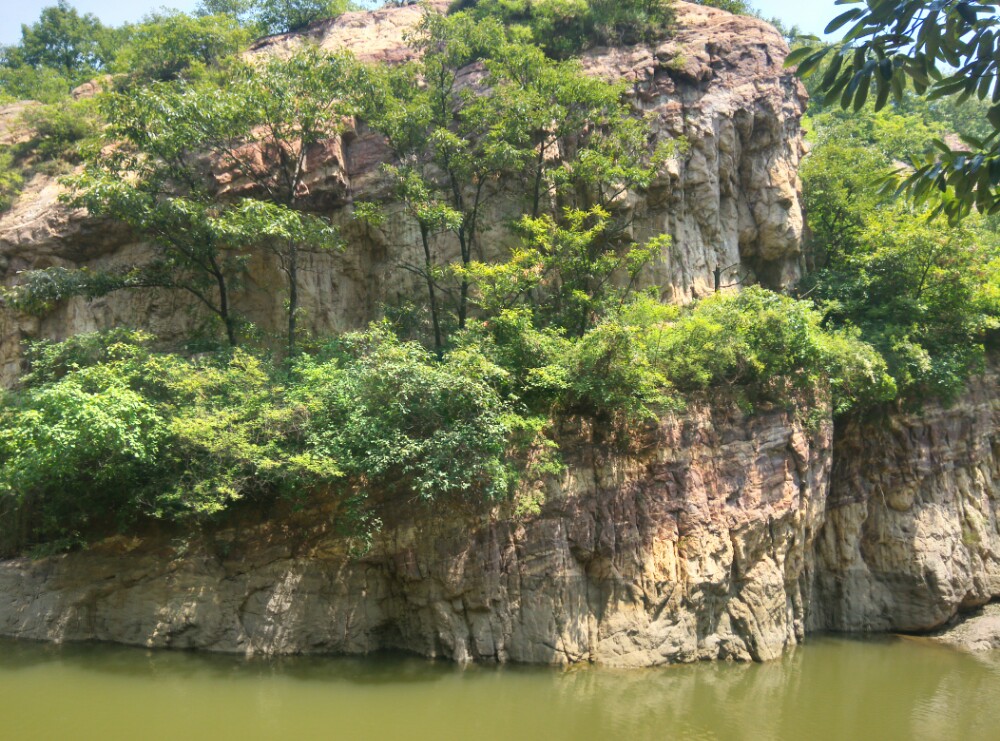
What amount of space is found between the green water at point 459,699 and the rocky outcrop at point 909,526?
7.68 ft

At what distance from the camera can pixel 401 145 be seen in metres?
16.1

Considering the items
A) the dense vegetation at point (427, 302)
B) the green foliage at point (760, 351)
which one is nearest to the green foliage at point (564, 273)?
the dense vegetation at point (427, 302)

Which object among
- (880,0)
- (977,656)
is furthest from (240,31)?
(977,656)

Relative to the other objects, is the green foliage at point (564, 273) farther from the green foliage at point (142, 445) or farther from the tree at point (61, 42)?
the tree at point (61, 42)

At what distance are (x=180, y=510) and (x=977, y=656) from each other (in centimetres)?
1431

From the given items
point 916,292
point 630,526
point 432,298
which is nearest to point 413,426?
point 630,526

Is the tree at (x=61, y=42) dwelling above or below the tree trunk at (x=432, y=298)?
above

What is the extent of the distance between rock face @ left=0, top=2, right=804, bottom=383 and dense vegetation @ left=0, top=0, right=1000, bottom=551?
0.51m

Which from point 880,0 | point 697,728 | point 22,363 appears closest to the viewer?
point 880,0

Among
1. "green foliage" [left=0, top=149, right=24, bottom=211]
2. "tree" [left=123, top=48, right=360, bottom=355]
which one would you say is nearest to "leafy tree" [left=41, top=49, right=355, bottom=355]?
"tree" [left=123, top=48, right=360, bottom=355]

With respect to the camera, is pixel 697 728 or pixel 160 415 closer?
pixel 697 728

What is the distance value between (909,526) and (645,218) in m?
8.74

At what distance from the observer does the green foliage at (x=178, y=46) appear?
63.4 ft

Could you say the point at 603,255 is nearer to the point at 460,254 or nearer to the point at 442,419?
the point at 460,254
